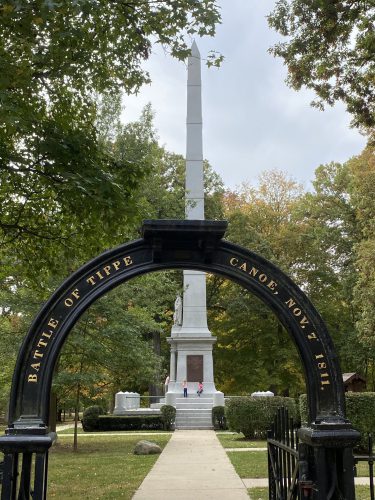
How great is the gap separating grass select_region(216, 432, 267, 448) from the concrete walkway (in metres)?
1.53

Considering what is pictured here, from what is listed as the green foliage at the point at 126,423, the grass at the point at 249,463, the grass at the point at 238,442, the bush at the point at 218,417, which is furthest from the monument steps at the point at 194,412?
the grass at the point at 249,463

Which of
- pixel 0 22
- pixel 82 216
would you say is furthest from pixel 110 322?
pixel 0 22

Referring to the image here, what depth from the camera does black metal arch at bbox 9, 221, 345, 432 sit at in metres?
4.73

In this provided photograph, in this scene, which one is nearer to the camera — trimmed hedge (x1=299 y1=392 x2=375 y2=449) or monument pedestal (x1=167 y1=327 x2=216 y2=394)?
trimmed hedge (x1=299 y1=392 x2=375 y2=449)

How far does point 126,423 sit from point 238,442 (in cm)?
876

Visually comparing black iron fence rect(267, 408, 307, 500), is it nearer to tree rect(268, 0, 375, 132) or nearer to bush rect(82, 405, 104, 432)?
tree rect(268, 0, 375, 132)

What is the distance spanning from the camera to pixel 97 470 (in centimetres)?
1233

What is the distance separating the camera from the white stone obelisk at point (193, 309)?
28656 mm

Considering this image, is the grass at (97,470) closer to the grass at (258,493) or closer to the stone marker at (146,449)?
the stone marker at (146,449)

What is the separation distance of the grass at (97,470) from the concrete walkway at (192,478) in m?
0.29

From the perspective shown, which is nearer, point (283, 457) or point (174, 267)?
point (174, 267)

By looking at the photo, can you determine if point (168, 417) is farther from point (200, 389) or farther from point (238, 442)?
point (238, 442)

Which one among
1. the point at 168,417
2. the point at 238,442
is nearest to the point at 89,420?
the point at 168,417

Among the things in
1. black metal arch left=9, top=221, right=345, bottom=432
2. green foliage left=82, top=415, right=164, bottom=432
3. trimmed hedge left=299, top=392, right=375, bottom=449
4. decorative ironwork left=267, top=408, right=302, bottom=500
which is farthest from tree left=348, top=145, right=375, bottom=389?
black metal arch left=9, top=221, right=345, bottom=432
